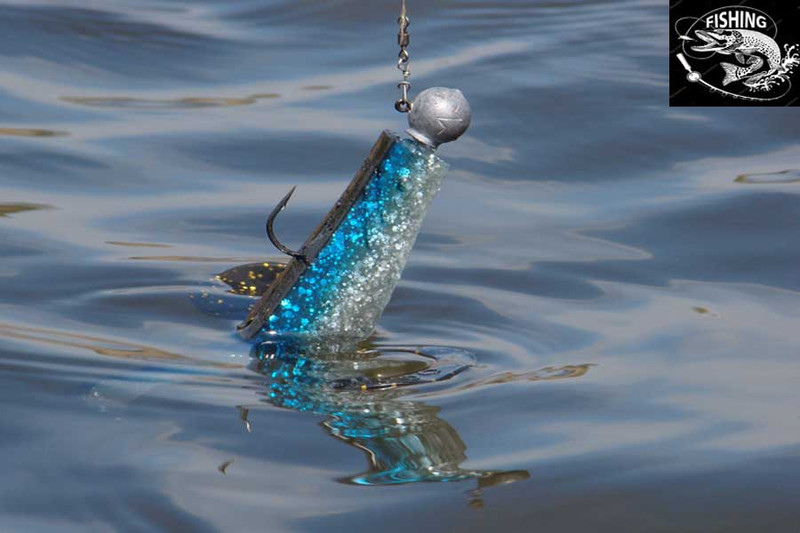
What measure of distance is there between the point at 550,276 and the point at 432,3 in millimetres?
3186

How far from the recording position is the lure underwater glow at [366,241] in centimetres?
291

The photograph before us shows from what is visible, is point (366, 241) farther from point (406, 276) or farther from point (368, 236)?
point (406, 276)

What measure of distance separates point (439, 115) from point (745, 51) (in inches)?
99.1

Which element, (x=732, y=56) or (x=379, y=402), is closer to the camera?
(x=379, y=402)

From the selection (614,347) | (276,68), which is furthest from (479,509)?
(276,68)

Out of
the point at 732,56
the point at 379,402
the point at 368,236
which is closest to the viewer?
the point at 379,402

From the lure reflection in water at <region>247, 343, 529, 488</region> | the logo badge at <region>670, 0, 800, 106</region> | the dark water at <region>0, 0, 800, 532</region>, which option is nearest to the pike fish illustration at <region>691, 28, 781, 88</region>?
the logo badge at <region>670, 0, 800, 106</region>

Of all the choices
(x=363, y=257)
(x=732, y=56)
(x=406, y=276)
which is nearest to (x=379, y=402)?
(x=363, y=257)

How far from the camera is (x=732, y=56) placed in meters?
4.95

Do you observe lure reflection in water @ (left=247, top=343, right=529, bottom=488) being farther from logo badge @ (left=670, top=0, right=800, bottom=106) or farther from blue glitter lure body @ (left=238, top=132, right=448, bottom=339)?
logo badge @ (left=670, top=0, right=800, bottom=106)

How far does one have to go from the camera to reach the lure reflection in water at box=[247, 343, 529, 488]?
97.5 inches

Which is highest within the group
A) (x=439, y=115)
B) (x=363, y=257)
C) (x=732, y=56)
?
(x=732, y=56)

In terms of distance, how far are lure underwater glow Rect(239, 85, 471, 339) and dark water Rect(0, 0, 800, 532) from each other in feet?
0.55

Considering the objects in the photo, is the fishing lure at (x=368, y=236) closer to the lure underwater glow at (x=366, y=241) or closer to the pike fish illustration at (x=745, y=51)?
the lure underwater glow at (x=366, y=241)
